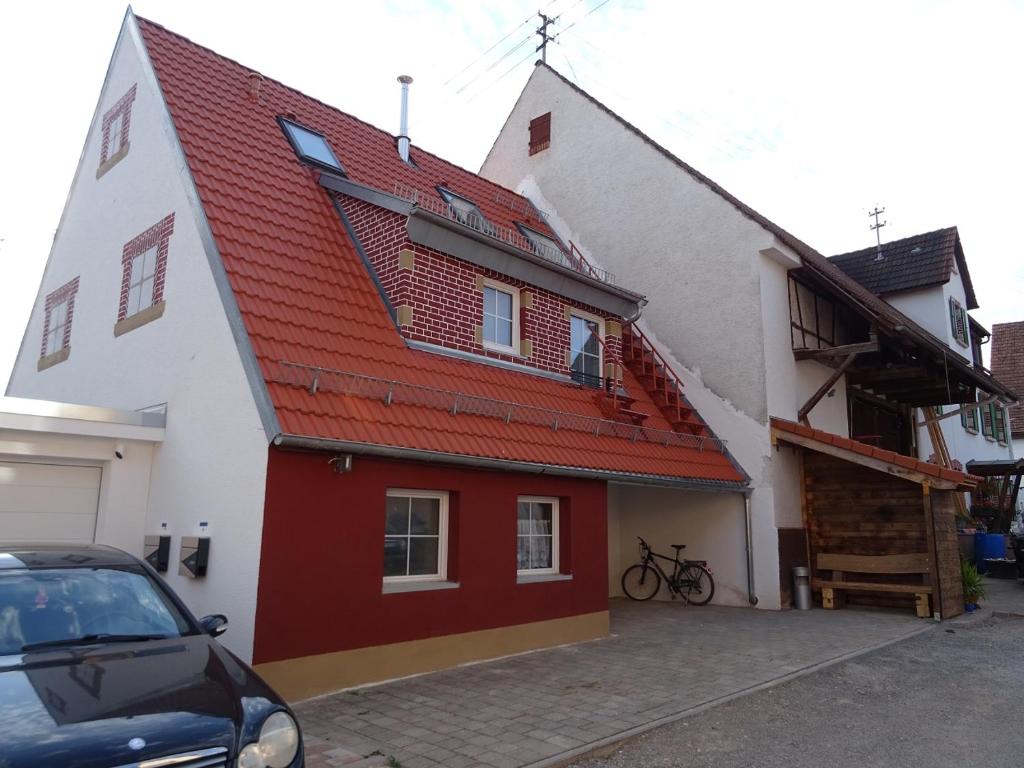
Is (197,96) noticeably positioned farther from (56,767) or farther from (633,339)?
(56,767)

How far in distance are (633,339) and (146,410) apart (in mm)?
9036

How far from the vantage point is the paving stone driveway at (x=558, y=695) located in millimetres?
5355

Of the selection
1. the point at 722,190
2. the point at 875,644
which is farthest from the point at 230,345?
the point at 722,190

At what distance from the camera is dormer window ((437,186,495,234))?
11148mm

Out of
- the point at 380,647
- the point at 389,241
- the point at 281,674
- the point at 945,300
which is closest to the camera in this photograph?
the point at 281,674

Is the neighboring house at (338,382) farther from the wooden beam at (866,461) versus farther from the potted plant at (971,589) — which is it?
the potted plant at (971,589)

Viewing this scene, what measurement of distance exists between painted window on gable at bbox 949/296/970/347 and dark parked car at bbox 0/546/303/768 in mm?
19874

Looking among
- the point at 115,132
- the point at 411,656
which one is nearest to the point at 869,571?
the point at 411,656

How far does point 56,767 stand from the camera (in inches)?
109

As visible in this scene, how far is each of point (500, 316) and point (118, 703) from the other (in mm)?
8185

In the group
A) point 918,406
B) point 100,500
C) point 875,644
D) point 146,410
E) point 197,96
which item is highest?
point 197,96

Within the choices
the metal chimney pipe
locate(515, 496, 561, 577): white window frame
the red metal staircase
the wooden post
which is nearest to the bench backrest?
the wooden post

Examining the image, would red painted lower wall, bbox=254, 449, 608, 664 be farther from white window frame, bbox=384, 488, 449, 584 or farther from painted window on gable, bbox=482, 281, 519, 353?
painted window on gable, bbox=482, 281, 519, 353

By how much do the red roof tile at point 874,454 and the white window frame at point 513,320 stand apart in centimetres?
542
